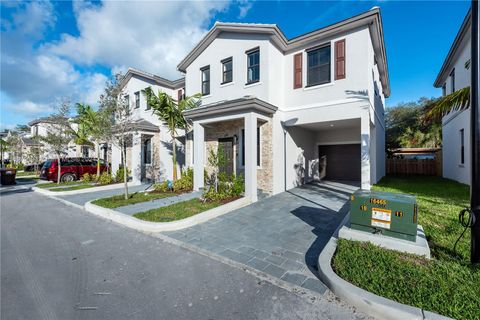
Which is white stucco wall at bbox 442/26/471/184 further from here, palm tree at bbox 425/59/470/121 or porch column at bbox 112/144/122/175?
porch column at bbox 112/144/122/175

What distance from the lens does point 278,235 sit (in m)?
5.21

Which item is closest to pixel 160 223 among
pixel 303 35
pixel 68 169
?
pixel 303 35

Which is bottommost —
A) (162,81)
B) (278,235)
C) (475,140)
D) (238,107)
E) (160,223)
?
(278,235)

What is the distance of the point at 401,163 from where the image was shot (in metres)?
19.8

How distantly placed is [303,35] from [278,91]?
8.12 ft

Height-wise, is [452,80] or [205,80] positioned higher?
[452,80]

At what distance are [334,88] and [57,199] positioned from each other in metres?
13.2

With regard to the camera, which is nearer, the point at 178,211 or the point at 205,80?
the point at 178,211

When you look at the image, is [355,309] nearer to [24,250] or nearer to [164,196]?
[24,250]

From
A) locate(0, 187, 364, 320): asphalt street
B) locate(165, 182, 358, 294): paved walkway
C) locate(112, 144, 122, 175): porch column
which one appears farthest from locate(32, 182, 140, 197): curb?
locate(165, 182, 358, 294): paved walkway

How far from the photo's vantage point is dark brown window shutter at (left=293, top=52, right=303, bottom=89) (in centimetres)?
988

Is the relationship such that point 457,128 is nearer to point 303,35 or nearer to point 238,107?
point 303,35

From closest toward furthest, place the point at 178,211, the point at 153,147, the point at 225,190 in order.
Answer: the point at 178,211 < the point at 225,190 < the point at 153,147

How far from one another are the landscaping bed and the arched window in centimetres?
831
